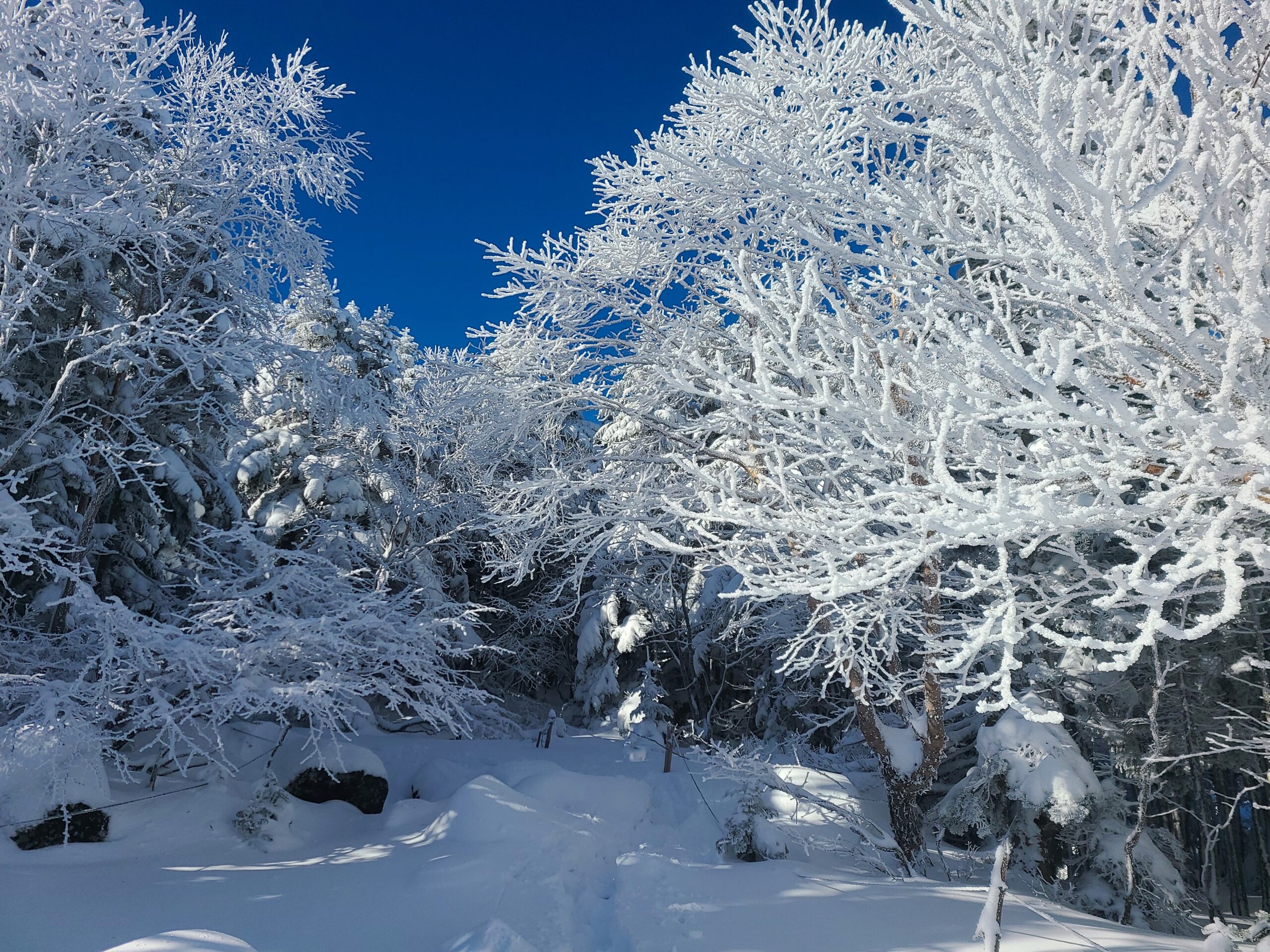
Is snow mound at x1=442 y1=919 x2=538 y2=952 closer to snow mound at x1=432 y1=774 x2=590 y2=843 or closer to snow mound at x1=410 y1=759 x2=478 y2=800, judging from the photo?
snow mound at x1=432 y1=774 x2=590 y2=843

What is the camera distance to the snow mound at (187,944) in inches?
138

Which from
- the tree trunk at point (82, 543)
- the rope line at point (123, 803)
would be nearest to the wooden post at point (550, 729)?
the rope line at point (123, 803)

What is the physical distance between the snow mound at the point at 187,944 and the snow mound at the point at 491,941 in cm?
167

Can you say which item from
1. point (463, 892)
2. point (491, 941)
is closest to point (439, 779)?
point (463, 892)

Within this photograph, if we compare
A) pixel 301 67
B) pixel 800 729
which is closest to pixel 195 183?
pixel 301 67

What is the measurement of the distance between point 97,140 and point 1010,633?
28.9 feet

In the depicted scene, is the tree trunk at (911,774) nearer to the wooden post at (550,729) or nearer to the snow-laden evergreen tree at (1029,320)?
the snow-laden evergreen tree at (1029,320)

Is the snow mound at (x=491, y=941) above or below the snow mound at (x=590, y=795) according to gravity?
above

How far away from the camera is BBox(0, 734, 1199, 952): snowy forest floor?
4898 mm

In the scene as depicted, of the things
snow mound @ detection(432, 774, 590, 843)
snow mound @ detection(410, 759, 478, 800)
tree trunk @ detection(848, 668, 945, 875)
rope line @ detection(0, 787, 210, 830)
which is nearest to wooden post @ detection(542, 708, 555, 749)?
snow mound @ detection(410, 759, 478, 800)

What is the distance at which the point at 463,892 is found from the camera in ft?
21.0

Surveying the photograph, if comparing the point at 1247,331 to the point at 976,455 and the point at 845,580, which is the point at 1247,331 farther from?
the point at 845,580

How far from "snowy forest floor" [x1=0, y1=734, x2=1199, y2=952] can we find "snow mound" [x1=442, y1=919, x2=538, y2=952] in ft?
0.05

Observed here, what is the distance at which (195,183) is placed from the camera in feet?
25.1
